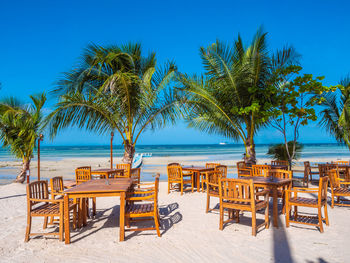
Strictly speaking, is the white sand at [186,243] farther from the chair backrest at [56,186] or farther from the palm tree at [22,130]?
the palm tree at [22,130]

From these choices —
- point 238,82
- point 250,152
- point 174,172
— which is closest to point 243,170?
point 250,152

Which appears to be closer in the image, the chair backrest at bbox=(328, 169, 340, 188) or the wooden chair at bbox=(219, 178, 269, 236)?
the wooden chair at bbox=(219, 178, 269, 236)

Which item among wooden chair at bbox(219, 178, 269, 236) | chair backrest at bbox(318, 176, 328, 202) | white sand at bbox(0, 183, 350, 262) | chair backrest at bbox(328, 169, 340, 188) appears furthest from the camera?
chair backrest at bbox(328, 169, 340, 188)

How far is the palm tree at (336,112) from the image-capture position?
33.2 ft

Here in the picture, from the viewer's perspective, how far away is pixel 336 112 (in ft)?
34.2

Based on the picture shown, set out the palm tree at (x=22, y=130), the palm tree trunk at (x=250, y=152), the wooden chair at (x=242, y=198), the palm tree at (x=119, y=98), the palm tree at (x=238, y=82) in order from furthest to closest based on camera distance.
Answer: the palm tree at (x=22, y=130), the palm tree trunk at (x=250, y=152), the palm tree at (x=238, y=82), the palm tree at (x=119, y=98), the wooden chair at (x=242, y=198)

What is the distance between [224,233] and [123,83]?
5.05 m

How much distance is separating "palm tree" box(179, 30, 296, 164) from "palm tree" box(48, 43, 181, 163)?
0.92m

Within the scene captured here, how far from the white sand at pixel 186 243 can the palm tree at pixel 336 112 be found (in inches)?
246

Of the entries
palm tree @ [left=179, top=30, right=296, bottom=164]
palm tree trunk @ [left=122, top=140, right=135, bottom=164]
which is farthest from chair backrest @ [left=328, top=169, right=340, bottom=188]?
palm tree trunk @ [left=122, top=140, right=135, bottom=164]

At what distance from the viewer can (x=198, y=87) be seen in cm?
865

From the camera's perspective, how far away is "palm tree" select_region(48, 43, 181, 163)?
293 inches

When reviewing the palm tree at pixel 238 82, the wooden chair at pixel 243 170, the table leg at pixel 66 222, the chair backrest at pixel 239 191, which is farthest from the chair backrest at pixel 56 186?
the wooden chair at pixel 243 170

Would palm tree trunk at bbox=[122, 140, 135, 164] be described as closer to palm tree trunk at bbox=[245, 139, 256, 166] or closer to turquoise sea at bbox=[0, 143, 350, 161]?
palm tree trunk at bbox=[245, 139, 256, 166]
